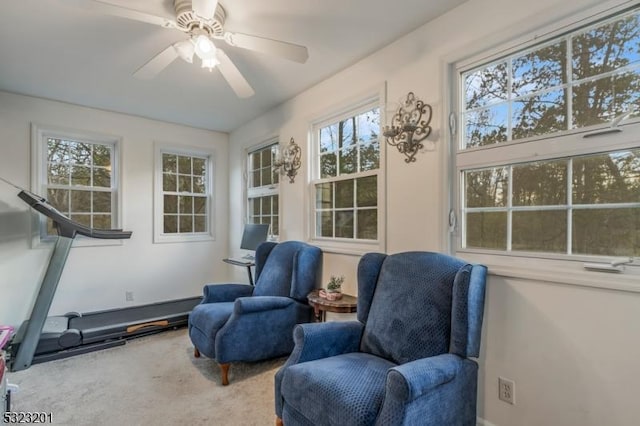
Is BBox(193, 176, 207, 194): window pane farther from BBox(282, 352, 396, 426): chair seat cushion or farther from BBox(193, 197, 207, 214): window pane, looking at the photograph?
BBox(282, 352, 396, 426): chair seat cushion

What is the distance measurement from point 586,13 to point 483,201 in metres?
1.04

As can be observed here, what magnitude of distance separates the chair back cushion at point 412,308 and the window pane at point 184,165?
3640 millimetres

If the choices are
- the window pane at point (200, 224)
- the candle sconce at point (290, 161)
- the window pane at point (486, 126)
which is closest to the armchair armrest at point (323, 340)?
the window pane at point (486, 126)

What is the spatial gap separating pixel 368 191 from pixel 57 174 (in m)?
3.64

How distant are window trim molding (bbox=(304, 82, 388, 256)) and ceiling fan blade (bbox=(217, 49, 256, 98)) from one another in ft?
3.06

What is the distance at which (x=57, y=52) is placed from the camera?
2.61 metres

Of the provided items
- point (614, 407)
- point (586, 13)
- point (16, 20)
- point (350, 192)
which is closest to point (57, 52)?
point (16, 20)

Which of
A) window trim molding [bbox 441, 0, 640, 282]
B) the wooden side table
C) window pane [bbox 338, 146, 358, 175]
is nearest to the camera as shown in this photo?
window trim molding [bbox 441, 0, 640, 282]

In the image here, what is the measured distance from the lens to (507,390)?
1.80 m

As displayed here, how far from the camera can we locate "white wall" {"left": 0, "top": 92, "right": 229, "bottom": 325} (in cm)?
341

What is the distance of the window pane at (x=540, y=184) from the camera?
1.70 meters

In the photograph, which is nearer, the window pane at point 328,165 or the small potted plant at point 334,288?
the small potted plant at point 334,288

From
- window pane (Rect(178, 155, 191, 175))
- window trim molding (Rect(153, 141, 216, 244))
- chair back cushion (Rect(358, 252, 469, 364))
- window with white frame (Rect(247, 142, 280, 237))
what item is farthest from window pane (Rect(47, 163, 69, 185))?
chair back cushion (Rect(358, 252, 469, 364))

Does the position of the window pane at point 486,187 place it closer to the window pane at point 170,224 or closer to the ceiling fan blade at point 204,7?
the ceiling fan blade at point 204,7
